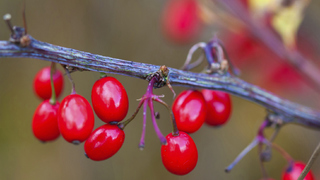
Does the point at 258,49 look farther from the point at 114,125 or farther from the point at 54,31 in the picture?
the point at 54,31

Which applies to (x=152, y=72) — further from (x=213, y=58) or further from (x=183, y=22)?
(x=183, y=22)

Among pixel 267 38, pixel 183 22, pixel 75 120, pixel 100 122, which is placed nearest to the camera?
pixel 75 120

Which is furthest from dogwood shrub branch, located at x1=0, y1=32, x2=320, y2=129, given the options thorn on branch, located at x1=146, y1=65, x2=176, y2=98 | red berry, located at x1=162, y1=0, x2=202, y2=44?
red berry, located at x1=162, y1=0, x2=202, y2=44

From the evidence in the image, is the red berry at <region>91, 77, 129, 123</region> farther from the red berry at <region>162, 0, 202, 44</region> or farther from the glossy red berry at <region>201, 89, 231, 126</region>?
the red berry at <region>162, 0, 202, 44</region>

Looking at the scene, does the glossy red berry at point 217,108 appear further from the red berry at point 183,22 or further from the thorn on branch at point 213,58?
the red berry at point 183,22

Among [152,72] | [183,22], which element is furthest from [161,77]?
[183,22]

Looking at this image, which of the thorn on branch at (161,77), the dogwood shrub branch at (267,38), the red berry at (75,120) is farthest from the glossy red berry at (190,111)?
the dogwood shrub branch at (267,38)
